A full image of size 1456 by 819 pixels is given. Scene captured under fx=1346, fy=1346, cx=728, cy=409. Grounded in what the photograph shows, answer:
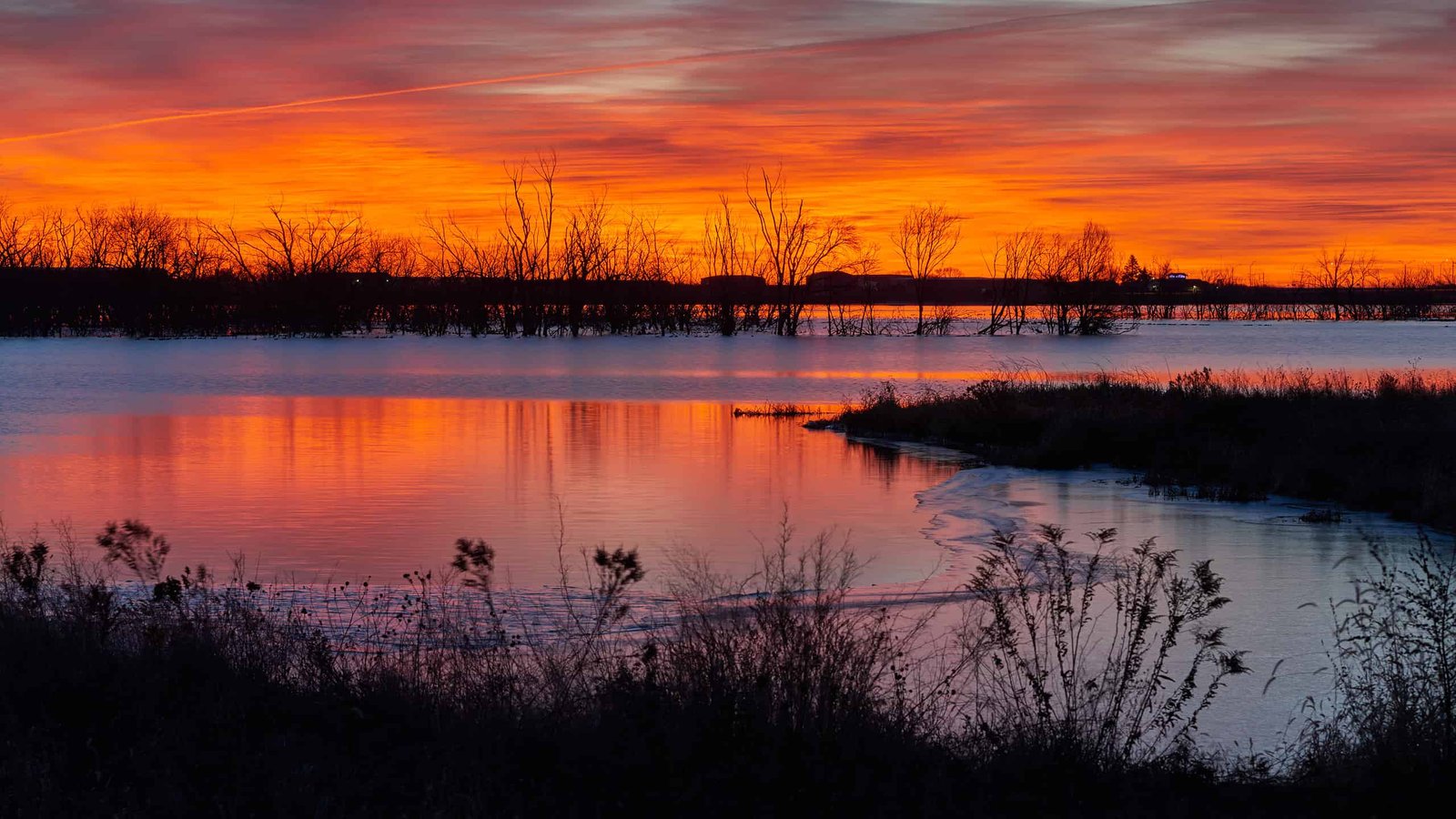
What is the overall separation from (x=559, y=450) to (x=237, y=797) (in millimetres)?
17007

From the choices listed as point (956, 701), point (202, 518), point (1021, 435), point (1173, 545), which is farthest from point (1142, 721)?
point (1021, 435)

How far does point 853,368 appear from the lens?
50656 mm

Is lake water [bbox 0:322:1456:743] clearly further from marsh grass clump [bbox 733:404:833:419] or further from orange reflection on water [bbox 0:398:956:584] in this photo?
marsh grass clump [bbox 733:404:833:419]

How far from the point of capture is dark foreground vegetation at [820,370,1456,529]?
53.6ft

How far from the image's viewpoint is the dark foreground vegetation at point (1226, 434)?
16328mm

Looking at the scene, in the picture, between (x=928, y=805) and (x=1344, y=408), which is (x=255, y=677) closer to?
(x=928, y=805)

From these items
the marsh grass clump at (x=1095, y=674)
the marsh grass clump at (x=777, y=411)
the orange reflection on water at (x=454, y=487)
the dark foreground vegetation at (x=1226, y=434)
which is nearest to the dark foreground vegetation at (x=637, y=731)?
the marsh grass clump at (x=1095, y=674)

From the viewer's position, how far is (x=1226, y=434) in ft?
66.1

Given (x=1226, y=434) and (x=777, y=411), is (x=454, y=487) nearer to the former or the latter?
(x=1226, y=434)

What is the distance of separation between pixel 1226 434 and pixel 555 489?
10.1 m

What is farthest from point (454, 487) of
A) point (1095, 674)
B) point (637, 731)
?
Result: point (637, 731)

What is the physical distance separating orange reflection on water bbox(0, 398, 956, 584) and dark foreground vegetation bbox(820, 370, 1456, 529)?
1.89 metres

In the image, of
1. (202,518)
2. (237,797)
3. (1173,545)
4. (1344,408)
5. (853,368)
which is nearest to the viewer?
(237,797)


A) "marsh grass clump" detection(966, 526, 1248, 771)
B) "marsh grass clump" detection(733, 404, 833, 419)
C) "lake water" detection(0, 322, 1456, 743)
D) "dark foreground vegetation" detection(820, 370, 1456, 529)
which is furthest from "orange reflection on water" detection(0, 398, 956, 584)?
"marsh grass clump" detection(966, 526, 1248, 771)
